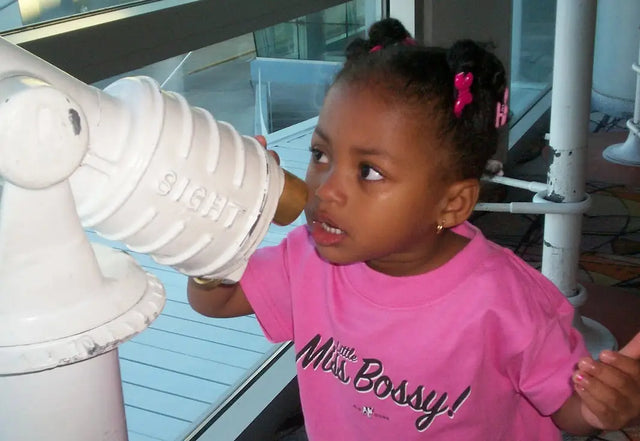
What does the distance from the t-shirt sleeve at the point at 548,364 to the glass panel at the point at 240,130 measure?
75 cm

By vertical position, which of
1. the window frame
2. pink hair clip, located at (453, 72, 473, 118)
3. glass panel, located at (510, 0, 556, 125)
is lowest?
glass panel, located at (510, 0, 556, 125)

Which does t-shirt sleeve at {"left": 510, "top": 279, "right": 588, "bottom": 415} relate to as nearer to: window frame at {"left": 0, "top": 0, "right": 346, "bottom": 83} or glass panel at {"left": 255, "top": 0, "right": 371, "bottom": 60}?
window frame at {"left": 0, "top": 0, "right": 346, "bottom": 83}

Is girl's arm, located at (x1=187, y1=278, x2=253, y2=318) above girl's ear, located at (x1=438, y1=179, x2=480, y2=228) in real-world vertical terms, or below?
below

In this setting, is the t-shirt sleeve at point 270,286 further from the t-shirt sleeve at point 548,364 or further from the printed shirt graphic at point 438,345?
the t-shirt sleeve at point 548,364

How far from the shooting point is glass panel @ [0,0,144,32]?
0.89 meters

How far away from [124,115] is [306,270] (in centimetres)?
65

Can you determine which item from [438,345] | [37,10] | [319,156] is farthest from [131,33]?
[438,345]

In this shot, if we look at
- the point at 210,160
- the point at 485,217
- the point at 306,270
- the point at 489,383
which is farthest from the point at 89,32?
the point at 485,217

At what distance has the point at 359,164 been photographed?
2.66ft

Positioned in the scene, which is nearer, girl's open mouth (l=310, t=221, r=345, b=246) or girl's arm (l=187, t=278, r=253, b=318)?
girl's open mouth (l=310, t=221, r=345, b=246)

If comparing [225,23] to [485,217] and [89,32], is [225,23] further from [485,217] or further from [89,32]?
[485,217]

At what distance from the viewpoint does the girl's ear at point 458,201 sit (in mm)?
899

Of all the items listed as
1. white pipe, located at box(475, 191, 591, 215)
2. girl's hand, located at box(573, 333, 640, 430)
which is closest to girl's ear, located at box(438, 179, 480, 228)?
girl's hand, located at box(573, 333, 640, 430)

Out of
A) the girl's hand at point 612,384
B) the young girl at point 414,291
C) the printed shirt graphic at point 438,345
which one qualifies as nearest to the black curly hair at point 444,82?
the young girl at point 414,291
